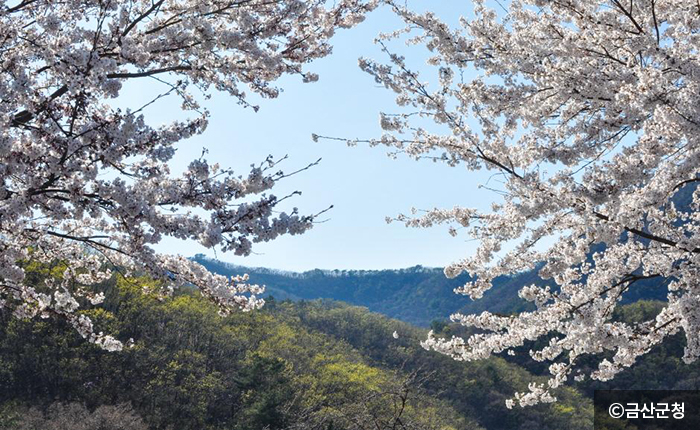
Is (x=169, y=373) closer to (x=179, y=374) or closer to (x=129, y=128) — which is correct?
(x=179, y=374)

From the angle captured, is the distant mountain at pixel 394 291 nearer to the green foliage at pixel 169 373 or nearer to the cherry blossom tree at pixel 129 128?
the green foliage at pixel 169 373

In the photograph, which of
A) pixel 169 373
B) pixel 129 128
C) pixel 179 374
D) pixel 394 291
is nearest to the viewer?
pixel 129 128

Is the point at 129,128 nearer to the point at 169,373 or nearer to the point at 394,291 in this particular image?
the point at 169,373

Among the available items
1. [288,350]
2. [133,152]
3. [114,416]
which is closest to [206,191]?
[133,152]

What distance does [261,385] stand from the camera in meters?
16.4

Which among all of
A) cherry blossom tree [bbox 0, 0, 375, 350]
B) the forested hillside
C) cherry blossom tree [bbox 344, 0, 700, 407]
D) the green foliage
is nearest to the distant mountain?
the forested hillside

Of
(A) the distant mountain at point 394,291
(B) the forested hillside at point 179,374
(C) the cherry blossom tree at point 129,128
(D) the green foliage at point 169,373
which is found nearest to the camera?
(C) the cherry blossom tree at point 129,128

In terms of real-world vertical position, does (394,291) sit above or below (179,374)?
above

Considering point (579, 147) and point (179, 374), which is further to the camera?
point (179, 374)

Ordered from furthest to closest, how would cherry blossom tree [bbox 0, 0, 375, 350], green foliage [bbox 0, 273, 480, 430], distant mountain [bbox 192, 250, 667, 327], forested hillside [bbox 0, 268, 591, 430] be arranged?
distant mountain [bbox 192, 250, 667, 327], green foliage [bbox 0, 273, 480, 430], forested hillside [bbox 0, 268, 591, 430], cherry blossom tree [bbox 0, 0, 375, 350]

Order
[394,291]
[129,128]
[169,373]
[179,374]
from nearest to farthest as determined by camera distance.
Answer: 1. [129,128]
2. [169,373]
3. [179,374]
4. [394,291]

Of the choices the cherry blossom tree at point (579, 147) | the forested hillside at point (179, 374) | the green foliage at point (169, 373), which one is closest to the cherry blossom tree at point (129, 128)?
the cherry blossom tree at point (579, 147)

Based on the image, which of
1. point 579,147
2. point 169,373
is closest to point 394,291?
point 169,373

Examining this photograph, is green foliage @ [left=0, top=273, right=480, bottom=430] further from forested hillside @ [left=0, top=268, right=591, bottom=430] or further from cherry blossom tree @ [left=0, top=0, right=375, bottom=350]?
cherry blossom tree @ [left=0, top=0, right=375, bottom=350]
